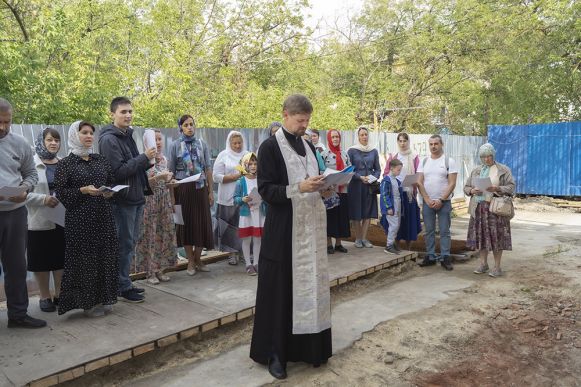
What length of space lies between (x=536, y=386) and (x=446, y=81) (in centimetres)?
1846

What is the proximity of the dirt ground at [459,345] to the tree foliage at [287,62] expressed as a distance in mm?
5413

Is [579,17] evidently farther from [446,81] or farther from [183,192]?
[183,192]

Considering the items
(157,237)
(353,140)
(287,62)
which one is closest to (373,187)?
(157,237)

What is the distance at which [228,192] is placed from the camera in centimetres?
580

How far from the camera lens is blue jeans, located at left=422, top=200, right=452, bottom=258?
6.55 metres

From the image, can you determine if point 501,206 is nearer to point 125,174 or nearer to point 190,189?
point 190,189

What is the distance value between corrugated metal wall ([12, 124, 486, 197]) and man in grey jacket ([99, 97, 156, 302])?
138 cm

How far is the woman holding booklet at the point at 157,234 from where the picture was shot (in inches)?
194

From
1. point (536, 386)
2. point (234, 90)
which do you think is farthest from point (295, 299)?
point (234, 90)

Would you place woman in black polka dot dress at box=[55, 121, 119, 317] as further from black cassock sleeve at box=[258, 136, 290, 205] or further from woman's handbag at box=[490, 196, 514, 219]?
woman's handbag at box=[490, 196, 514, 219]

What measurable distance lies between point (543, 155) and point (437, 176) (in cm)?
1044

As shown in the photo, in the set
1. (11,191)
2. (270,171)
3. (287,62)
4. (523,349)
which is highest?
(287,62)

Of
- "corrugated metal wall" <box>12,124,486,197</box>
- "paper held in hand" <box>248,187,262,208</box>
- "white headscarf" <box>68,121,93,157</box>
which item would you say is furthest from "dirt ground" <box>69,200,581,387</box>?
"corrugated metal wall" <box>12,124,486,197</box>

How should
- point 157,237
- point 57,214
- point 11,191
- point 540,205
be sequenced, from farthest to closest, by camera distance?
point 540,205, point 157,237, point 57,214, point 11,191
